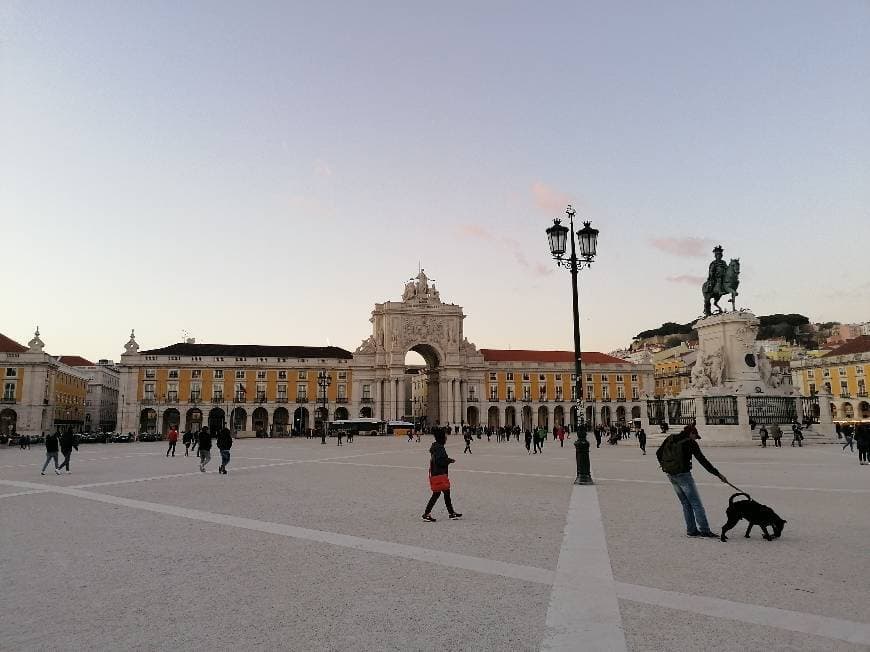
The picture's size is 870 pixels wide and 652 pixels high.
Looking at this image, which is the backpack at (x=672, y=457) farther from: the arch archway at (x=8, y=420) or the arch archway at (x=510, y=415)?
the arch archway at (x=510, y=415)

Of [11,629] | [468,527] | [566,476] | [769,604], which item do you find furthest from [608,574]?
[566,476]

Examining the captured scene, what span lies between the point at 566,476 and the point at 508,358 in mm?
78595

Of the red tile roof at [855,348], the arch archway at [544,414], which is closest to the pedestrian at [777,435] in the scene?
the red tile roof at [855,348]

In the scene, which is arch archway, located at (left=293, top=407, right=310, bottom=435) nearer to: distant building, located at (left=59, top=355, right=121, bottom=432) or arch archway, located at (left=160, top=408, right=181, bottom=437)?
arch archway, located at (left=160, top=408, right=181, bottom=437)

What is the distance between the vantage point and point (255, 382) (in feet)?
262

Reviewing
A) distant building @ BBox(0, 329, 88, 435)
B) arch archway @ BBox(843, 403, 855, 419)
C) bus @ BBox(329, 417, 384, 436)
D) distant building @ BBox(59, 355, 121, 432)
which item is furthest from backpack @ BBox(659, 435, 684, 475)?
distant building @ BBox(59, 355, 121, 432)

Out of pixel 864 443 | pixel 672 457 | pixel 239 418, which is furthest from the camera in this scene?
pixel 239 418

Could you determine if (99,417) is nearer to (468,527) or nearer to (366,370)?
(366,370)

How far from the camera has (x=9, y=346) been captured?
226ft

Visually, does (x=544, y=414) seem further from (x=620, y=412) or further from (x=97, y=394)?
(x=97, y=394)

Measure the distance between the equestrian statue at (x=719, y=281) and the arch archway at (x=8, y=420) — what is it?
233ft

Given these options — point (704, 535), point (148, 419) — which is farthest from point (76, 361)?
point (704, 535)

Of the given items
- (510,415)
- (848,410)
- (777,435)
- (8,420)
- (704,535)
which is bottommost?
(510,415)

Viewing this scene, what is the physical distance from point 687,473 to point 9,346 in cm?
8078
